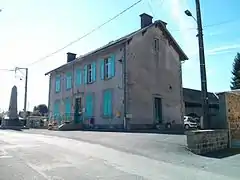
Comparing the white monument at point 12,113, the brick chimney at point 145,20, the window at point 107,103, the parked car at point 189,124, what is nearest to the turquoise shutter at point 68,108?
the window at point 107,103

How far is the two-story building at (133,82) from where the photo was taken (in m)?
22.7

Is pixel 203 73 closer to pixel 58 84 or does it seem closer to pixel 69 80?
pixel 69 80

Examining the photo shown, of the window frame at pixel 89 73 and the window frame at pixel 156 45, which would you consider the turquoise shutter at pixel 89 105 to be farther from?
the window frame at pixel 156 45

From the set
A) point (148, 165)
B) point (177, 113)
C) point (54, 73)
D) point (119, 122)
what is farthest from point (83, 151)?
point (54, 73)

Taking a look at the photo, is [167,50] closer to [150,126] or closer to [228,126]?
[150,126]

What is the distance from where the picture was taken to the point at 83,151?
36.0ft

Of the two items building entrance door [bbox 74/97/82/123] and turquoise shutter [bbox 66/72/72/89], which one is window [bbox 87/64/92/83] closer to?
building entrance door [bbox 74/97/82/123]

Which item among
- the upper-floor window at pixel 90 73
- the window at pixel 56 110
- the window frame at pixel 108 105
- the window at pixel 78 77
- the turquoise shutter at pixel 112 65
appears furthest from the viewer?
the window at pixel 56 110

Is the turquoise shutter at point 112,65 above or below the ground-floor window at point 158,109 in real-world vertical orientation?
above

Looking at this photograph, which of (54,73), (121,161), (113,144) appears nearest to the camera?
(121,161)

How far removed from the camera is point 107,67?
2492 cm

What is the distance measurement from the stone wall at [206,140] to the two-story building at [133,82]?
11.0 metres

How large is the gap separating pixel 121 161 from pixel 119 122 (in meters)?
13.6

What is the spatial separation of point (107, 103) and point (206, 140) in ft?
46.1
